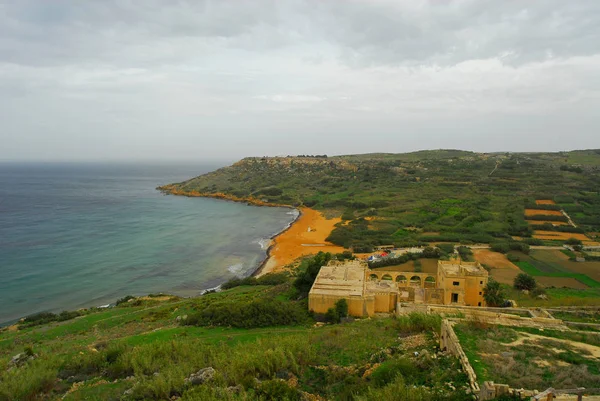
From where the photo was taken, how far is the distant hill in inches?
1940

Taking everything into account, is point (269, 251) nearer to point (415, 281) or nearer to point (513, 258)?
point (415, 281)

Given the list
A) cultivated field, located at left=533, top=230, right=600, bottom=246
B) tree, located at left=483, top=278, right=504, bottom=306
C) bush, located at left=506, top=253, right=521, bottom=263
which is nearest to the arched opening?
tree, located at left=483, top=278, right=504, bottom=306

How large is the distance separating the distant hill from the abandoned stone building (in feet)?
65.1

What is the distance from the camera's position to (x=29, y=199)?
286 ft

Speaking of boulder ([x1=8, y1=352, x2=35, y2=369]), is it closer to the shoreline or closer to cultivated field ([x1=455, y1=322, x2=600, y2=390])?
cultivated field ([x1=455, y1=322, x2=600, y2=390])

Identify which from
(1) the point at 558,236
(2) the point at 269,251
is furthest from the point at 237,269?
(1) the point at 558,236

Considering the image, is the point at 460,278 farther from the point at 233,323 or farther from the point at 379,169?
the point at 379,169

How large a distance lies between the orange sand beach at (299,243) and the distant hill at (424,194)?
8.46 ft

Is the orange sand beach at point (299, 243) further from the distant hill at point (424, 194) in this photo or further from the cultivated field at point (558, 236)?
the cultivated field at point (558, 236)

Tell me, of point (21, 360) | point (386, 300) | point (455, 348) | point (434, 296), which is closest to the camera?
point (455, 348)

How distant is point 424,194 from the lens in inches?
2926

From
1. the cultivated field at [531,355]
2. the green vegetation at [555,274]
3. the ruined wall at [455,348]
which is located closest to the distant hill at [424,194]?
the green vegetation at [555,274]

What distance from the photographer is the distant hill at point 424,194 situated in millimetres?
49281

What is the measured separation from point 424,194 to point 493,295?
5390cm
